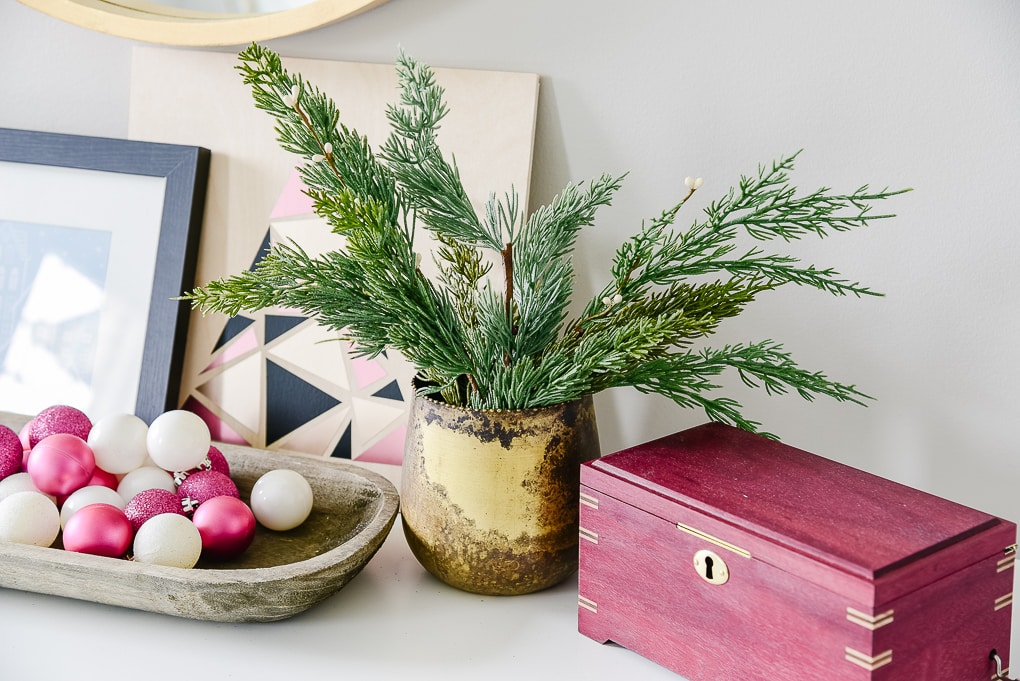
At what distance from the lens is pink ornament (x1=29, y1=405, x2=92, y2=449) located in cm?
74

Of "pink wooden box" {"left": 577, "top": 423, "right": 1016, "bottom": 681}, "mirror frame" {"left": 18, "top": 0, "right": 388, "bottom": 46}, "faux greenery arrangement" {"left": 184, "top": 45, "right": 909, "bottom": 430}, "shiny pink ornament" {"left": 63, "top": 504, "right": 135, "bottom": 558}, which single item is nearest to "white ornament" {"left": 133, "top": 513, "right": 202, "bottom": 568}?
"shiny pink ornament" {"left": 63, "top": 504, "right": 135, "bottom": 558}

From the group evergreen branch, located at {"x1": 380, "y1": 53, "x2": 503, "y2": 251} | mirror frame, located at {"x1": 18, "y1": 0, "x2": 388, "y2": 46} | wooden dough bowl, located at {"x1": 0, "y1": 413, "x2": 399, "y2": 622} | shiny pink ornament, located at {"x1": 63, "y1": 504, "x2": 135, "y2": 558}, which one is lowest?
wooden dough bowl, located at {"x1": 0, "y1": 413, "x2": 399, "y2": 622}

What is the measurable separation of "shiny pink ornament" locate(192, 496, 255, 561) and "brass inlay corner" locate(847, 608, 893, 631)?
42cm

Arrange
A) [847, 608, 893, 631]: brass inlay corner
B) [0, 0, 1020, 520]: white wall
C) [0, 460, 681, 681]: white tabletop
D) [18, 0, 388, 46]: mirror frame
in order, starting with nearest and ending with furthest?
[847, 608, 893, 631]: brass inlay corner → [0, 460, 681, 681]: white tabletop → [0, 0, 1020, 520]: white wall → [18, 0, 388, 46]: mirror frame

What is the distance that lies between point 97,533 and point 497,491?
28 centimetres

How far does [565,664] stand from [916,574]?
223 millimetres

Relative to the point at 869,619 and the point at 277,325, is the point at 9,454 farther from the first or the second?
the point at 869,619

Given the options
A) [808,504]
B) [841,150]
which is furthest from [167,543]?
[841,150]

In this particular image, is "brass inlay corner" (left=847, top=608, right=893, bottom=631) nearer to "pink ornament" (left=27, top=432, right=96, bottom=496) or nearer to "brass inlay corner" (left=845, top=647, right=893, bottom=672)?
"brass inlay corner" (left=845, top=647, right=893, bottom=672)

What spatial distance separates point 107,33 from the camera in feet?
2.72

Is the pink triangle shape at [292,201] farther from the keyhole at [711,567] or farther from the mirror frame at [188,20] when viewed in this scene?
the keyhole at [711,567]

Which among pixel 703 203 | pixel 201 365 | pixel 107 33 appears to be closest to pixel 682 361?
pixel 703 203

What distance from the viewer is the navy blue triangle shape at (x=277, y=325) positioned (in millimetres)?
833

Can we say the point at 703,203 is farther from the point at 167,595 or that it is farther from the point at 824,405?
the point at 167,595
